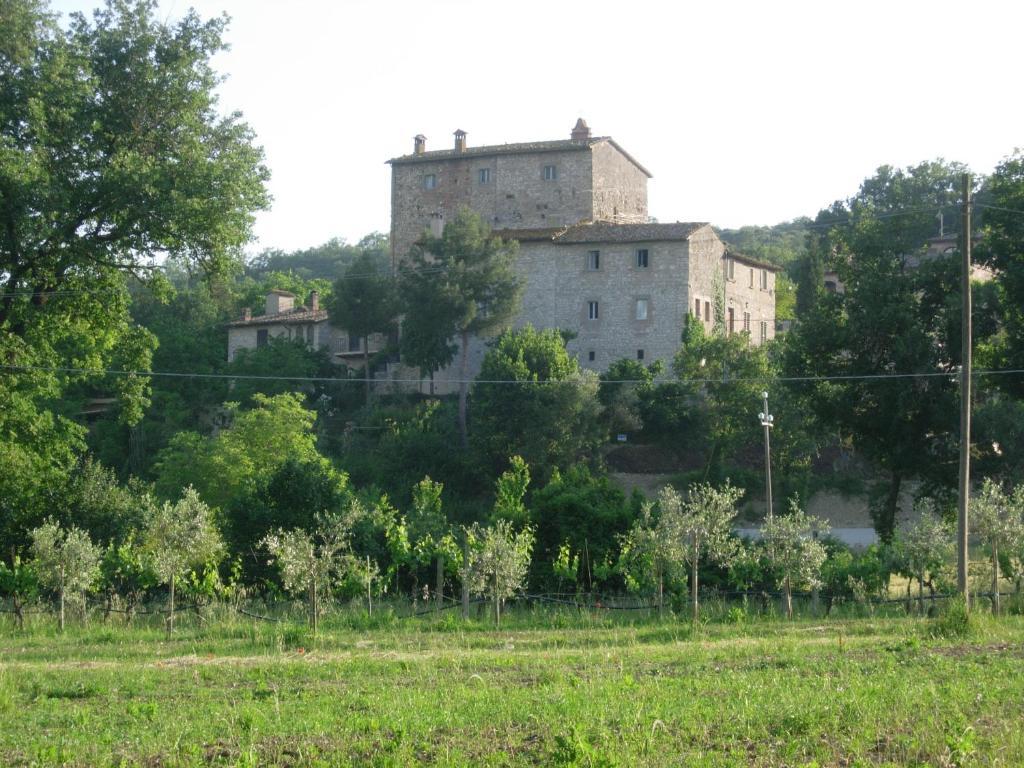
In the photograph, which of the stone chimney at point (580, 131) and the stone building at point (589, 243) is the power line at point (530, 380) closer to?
the stone building at point (589, 243)

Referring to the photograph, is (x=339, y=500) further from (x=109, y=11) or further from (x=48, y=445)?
(x=109, y=11)

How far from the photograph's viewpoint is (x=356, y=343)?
71062 mm

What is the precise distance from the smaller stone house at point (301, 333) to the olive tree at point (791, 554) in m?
46.0

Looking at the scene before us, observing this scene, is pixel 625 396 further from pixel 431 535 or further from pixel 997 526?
pixel 997 526

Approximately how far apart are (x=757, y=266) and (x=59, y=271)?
52185 millimetres

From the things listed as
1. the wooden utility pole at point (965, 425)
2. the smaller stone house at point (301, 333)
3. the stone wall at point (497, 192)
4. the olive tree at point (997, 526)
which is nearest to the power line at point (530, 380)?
the smaller stone house at point (301, 333)

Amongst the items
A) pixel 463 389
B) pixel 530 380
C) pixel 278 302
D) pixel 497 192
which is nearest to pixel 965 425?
pixel 530 380

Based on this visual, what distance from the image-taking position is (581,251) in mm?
65312

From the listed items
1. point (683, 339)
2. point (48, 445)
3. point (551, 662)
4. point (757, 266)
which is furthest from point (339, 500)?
point (757, 266)

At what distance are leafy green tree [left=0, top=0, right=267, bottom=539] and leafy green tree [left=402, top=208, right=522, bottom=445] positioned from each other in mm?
30528

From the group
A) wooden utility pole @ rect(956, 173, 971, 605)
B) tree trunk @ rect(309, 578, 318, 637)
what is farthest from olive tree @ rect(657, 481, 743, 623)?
tree trunk @ rect(309, 578, 318, 637)

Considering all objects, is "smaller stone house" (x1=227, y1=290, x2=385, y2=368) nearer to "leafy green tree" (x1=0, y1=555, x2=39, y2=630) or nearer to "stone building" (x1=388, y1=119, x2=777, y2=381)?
"stone building" (x1=388, y1=119, x2=777, y2=381)

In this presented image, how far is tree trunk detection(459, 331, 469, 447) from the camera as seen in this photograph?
58031mm

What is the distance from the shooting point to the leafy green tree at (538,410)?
5266 cm
